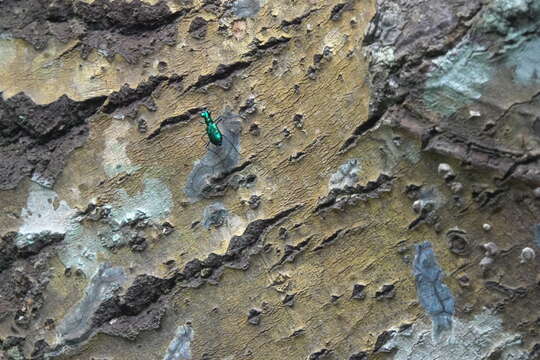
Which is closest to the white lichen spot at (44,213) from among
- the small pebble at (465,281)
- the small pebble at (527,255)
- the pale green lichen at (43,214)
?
the pale green lichen at (43,214)

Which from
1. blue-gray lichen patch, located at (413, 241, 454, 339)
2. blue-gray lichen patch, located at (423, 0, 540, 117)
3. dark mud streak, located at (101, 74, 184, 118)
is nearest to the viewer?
blue-gray lichen patch, located at (423, 0, 540, 117)

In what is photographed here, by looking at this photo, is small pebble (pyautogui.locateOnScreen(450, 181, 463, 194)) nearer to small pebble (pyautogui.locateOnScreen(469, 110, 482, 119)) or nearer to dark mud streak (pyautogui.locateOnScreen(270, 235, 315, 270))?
small pebble (pyautogui.locateOnScreen(469, 110, 482, 119))

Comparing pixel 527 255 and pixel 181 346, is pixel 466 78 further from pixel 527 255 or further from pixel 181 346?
pixel 181 346

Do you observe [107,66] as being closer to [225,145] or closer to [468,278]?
[225,145]

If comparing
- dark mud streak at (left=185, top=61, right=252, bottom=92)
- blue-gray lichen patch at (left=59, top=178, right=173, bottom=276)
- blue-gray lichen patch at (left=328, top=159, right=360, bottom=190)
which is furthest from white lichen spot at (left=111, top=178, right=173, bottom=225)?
blue-gray lichen patch at (left=328, top=159, right=360, bottom=190)

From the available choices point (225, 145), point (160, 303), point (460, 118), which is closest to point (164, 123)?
point (225, 145)

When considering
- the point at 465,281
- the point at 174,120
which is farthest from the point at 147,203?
the point at 465,281
